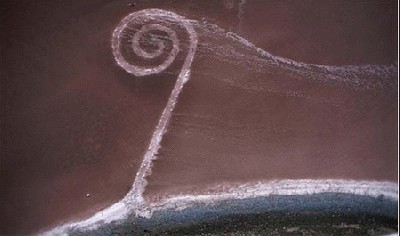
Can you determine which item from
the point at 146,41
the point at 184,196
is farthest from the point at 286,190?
the point at 146,41

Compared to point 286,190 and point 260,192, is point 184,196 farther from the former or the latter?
point 286,190

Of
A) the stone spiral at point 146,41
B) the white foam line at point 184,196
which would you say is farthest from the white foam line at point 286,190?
the stone spiral at point 146,41

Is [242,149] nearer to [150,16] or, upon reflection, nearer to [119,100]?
[119,100]

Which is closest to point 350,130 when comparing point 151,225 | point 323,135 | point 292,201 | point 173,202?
point 323,135

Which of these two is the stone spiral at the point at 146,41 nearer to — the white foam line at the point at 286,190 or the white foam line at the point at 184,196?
the white foam line at the point at 184,196

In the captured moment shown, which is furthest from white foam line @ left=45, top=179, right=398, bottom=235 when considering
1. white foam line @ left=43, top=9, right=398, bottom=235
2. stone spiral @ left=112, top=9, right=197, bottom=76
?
stone spiral @ left=112, top=9, right=197, bottom=76

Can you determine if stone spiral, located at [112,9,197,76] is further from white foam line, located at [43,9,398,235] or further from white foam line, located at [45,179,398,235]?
white foam line, located at [45,179,398,235]

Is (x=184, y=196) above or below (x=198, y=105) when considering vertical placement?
below

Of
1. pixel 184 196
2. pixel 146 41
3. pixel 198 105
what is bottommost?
pixel 184 196
